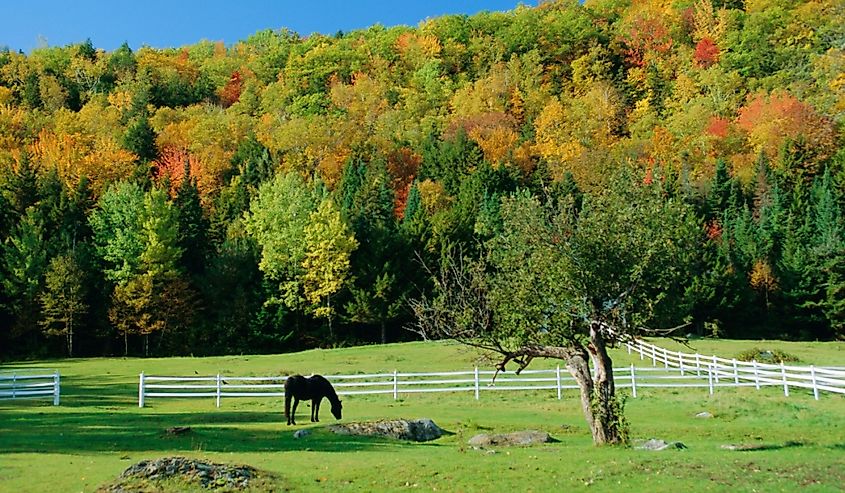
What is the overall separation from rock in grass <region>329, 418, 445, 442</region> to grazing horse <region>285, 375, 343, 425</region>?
2505 mm

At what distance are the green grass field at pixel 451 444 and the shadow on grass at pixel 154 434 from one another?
0.05 meters

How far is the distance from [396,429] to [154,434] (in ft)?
21.6

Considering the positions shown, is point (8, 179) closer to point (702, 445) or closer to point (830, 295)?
point (702, 445)

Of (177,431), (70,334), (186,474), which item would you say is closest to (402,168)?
(70,334)

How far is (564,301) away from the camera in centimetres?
1766

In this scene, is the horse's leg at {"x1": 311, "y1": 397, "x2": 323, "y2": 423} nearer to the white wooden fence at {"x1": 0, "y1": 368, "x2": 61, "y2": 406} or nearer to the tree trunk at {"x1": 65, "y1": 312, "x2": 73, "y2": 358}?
the white wooden fence at {"x1": 0, "y1": 368, "x2": 61, "y2": 406}

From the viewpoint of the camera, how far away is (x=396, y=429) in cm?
2031

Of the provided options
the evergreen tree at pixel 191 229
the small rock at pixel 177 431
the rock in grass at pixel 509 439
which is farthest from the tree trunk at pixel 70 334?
the rock in grass at pixel 509 439

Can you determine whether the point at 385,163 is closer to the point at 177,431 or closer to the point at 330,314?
the point at 330,314

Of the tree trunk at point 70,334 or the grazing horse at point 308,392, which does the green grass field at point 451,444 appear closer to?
the grazing horse at point 308,392

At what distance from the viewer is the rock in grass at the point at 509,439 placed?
60.8 feet

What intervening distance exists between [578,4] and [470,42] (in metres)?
24.4

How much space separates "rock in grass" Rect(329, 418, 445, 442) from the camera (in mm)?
20203

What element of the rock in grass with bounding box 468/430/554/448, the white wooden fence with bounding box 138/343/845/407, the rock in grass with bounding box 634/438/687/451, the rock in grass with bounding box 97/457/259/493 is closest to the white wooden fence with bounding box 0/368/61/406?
the white wooden fence with bounding box 138/343/845/407
